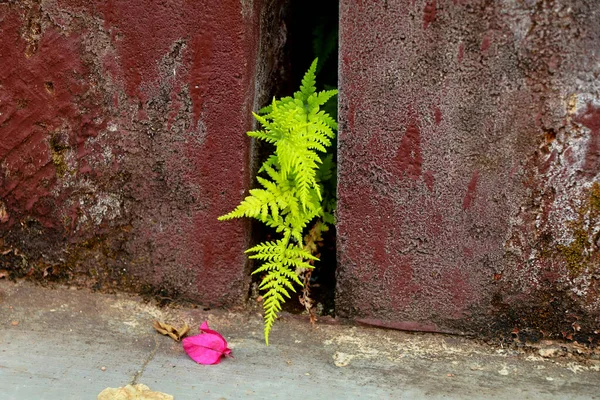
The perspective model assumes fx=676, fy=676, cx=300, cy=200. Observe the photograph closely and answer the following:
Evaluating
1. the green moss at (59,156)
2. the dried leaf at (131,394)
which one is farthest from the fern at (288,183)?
the green moss at (59,156)

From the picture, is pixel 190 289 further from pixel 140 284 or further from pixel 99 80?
pixel 99 80

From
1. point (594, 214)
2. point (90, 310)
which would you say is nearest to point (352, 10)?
point (594, 214)

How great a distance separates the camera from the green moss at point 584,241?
239cm

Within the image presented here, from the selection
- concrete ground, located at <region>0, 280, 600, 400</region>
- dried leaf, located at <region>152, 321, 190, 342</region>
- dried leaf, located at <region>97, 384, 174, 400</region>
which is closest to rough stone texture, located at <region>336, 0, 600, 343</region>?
concrete ground, located at <region>0, 280, 600, 400</region>

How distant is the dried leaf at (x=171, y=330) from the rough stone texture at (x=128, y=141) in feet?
0.59

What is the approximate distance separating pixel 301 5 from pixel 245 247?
3.93 ft

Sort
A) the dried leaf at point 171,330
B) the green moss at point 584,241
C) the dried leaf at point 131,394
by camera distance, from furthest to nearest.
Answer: the dried leaf at point 171,330
the green moss at point 584,241
the dried leaf at point 131,394

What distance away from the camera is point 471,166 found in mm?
2432

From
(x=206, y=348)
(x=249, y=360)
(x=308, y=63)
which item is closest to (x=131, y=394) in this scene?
(x=206, y=348)

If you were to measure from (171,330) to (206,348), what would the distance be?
0.72 feet

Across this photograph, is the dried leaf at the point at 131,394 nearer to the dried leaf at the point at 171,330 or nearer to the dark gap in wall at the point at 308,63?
the dried leaf at the point at 171,330

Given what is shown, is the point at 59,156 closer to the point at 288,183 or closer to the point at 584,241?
the point at 288,183

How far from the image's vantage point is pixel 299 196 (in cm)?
260

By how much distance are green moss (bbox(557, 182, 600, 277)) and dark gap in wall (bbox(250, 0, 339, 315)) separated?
0.94 meters
